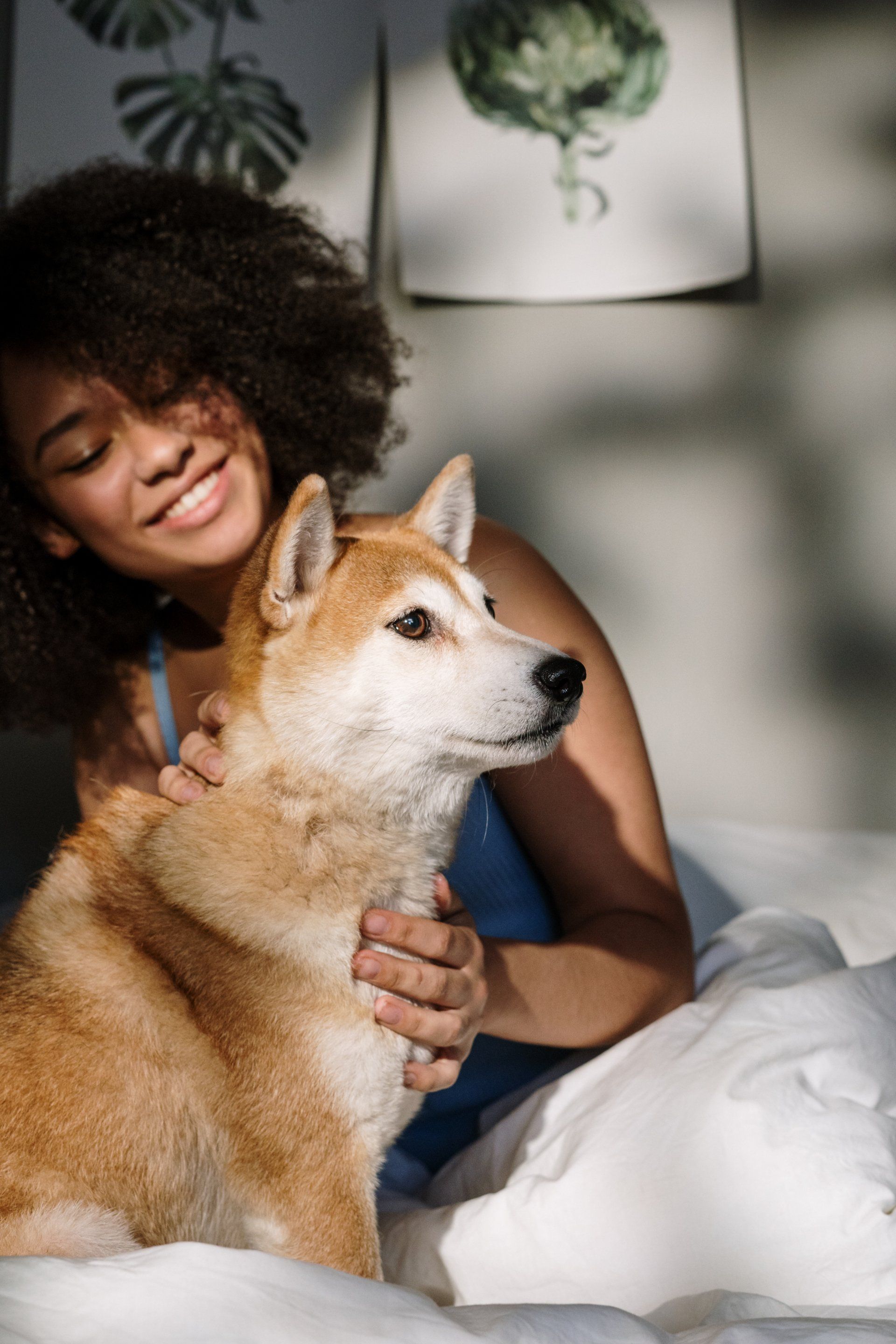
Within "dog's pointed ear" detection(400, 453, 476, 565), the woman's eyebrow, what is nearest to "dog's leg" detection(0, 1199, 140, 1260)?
"dog's pointed ear" detection(400, 453, 476, 565)

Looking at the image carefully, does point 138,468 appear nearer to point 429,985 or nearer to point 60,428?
point 60,428

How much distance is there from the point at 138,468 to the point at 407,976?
0.82 m

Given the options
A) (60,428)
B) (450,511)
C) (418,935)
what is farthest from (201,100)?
(418,935)

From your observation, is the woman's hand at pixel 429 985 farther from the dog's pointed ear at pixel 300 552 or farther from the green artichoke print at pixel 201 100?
the green artichoke print at pixel 201 100

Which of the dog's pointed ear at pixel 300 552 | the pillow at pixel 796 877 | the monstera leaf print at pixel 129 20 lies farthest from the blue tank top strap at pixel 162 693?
the monstera leaf print at pixel 129 20

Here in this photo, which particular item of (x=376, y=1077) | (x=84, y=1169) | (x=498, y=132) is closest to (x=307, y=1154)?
(x=376, y=1077)

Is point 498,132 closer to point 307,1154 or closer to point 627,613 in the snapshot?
point 627,613

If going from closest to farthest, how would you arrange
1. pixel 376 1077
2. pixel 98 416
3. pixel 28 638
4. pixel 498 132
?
pixel 376 1077 → pixel 98 416 → pixel 28 638 → pixel 498 132

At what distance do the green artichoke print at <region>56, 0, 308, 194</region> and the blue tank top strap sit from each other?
1236mm

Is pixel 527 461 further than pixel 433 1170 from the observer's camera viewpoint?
Yes

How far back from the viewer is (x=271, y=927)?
42.1 inches

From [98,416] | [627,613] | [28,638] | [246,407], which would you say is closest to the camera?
[98,416]

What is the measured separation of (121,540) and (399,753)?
68 cm

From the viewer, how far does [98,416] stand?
1.51 m
